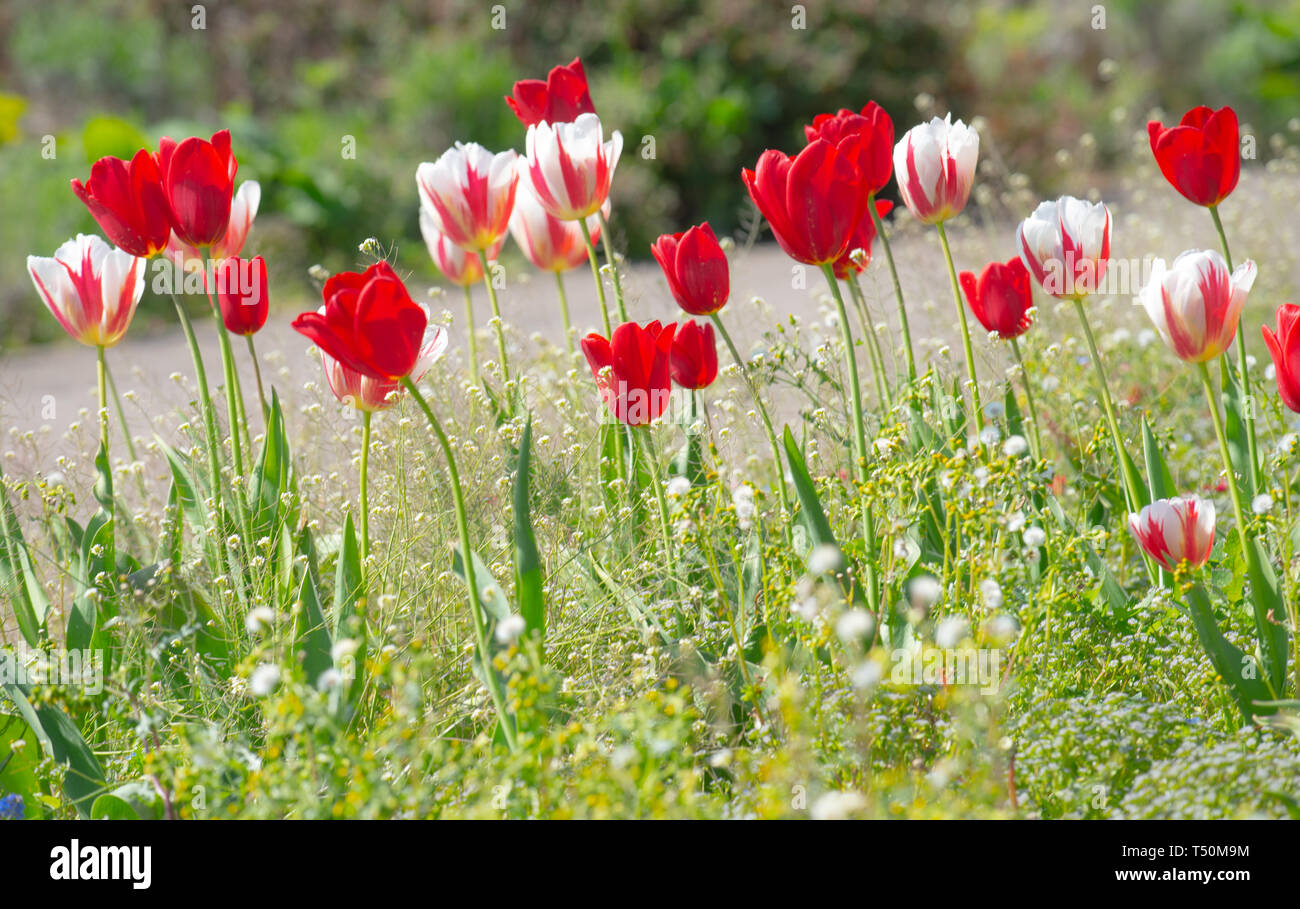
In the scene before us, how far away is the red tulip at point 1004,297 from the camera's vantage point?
234 cm

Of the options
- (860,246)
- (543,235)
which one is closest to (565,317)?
(543,235)

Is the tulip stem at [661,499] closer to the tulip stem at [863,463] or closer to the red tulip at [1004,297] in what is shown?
the tulip stem at [863,463]

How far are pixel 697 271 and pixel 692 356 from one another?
0.50ft

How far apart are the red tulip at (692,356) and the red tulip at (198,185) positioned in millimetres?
807

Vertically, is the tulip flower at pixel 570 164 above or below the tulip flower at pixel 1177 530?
above

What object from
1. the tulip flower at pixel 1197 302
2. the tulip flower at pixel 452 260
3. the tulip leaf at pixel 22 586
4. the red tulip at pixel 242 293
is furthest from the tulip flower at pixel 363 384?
the tulip flower at pixel 1197 302

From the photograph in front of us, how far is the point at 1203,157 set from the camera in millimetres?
2225

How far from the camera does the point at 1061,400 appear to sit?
10.4 ft

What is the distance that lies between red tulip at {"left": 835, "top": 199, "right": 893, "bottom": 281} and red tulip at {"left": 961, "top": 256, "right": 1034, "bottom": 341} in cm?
23

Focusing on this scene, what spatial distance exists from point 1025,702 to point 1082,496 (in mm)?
672

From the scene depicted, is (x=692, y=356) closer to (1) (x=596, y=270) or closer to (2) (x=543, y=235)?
(1) (x=596, y=270)
